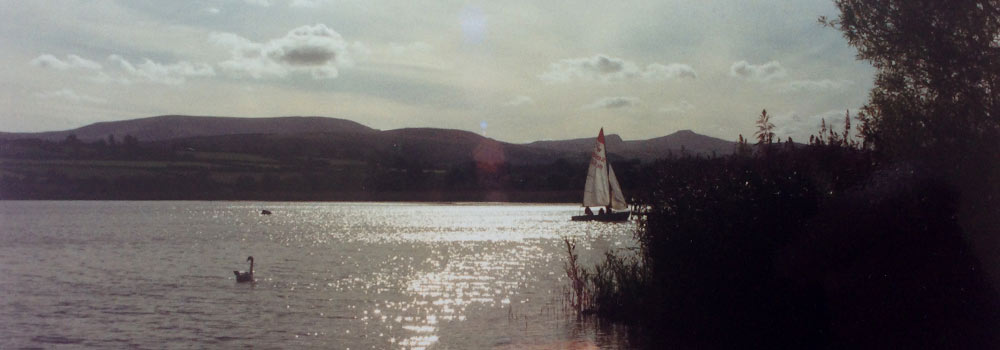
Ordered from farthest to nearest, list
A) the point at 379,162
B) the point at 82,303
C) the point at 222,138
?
the point at 222,138, the point at 379,162, the point at 82,303

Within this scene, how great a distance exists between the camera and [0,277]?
3878 centimetres

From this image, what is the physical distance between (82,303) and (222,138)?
171 m

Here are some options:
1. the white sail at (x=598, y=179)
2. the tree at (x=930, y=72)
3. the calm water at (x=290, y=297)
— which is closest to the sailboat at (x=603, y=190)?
the white sail at (x=598, y=179)

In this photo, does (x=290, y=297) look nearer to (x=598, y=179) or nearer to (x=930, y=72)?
(x=930, y=72)

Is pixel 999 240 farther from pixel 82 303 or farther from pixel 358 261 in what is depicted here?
pixel 358 261

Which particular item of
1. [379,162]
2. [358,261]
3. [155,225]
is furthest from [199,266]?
[379,162]

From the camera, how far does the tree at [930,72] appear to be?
1620 cm

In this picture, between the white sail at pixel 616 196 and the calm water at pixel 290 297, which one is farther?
the white sail at pixel 616 196

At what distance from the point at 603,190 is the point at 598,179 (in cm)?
193

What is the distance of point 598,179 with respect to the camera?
78.0 metres

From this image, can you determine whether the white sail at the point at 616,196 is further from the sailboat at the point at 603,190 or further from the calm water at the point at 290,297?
the calm water at the point at 290,297

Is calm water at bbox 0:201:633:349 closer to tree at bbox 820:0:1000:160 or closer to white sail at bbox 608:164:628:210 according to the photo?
tree at bbox 820:0:1000:160

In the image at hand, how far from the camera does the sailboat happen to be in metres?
75.4

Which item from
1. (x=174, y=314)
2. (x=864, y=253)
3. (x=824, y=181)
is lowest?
(x=174, y=314)
